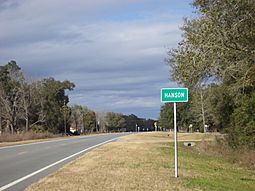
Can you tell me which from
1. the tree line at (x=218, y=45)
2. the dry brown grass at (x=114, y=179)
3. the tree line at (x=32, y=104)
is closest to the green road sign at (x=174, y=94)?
the dry brown grass at (x=114, y=179)

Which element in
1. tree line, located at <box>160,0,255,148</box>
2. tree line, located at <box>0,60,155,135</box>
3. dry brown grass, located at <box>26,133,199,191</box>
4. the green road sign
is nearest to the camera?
dry brown grass, located at <box>26,133,199,191</box>

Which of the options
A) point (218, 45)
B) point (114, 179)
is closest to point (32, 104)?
point (218, 45)

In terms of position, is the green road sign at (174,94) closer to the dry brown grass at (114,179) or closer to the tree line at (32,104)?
the dry brown grass at (114,179)

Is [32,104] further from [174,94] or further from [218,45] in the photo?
[174,94]

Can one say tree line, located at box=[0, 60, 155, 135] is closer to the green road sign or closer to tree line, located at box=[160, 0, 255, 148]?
tree line, located at box=[160, 0, 255, 148]

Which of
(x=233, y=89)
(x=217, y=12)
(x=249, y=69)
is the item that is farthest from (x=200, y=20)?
(x=233, y=89)

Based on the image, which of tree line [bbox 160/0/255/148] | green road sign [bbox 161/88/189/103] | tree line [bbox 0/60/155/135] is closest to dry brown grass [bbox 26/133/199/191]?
green road sign [bbox 161/88/189/103]

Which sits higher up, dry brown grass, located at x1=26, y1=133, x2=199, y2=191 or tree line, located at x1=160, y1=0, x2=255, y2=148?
tree line, located at x1=160, y1=0, x2=255, y2=148

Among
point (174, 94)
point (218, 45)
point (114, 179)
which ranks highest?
point (218, 45)

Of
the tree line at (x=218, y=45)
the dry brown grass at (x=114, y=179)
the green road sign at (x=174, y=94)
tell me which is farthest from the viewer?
the tree line at (x=218, y=45)

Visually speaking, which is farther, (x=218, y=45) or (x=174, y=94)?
(x=218, y=45)

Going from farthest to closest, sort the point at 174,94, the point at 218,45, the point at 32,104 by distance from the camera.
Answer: the point at 32,104 < the point at 218,45 < the point at 174,94

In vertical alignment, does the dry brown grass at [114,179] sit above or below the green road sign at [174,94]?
below

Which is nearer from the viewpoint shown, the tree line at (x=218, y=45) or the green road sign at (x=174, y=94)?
the green road sign at (x=174, y=94)
